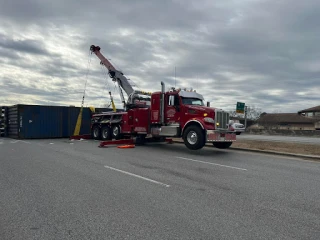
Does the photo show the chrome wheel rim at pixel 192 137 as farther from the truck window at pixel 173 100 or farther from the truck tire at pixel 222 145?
the truck tire at pixel 222 145

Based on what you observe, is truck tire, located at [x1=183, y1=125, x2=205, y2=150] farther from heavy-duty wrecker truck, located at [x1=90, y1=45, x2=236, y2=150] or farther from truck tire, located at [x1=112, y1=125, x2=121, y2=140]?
truck tire, located at [x1=112, y1=125, x2=121, y2=140]

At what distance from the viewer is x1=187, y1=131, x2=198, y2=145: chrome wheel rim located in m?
12.7

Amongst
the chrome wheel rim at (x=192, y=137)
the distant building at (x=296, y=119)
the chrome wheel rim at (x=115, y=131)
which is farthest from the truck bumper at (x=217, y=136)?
the distant building at (x=296, y=119)

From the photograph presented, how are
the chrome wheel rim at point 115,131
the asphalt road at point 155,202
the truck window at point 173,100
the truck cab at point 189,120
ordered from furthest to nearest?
the chrome wheel rim at point 115,131, the truck window at point 173,100, the truck cab at point 189,120, the asphalt road at point 155,202

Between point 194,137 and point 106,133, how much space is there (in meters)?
8.15

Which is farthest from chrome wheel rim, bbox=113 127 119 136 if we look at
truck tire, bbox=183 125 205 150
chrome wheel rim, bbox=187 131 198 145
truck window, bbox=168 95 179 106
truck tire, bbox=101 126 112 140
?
chrome wheel rim, bbox=187 131 198 145

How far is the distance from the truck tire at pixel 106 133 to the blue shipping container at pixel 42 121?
168 inches

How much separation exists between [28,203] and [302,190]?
551 centimetres

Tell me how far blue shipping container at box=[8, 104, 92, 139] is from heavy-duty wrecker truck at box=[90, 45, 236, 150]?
466 cm

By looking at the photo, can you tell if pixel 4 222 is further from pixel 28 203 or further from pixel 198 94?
pixel 198 94

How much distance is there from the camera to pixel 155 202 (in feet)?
16.5

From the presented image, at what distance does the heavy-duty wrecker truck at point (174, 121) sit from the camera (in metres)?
12.7

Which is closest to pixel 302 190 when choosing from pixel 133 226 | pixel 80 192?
pixel 133 226

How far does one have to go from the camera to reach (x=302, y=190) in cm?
623
